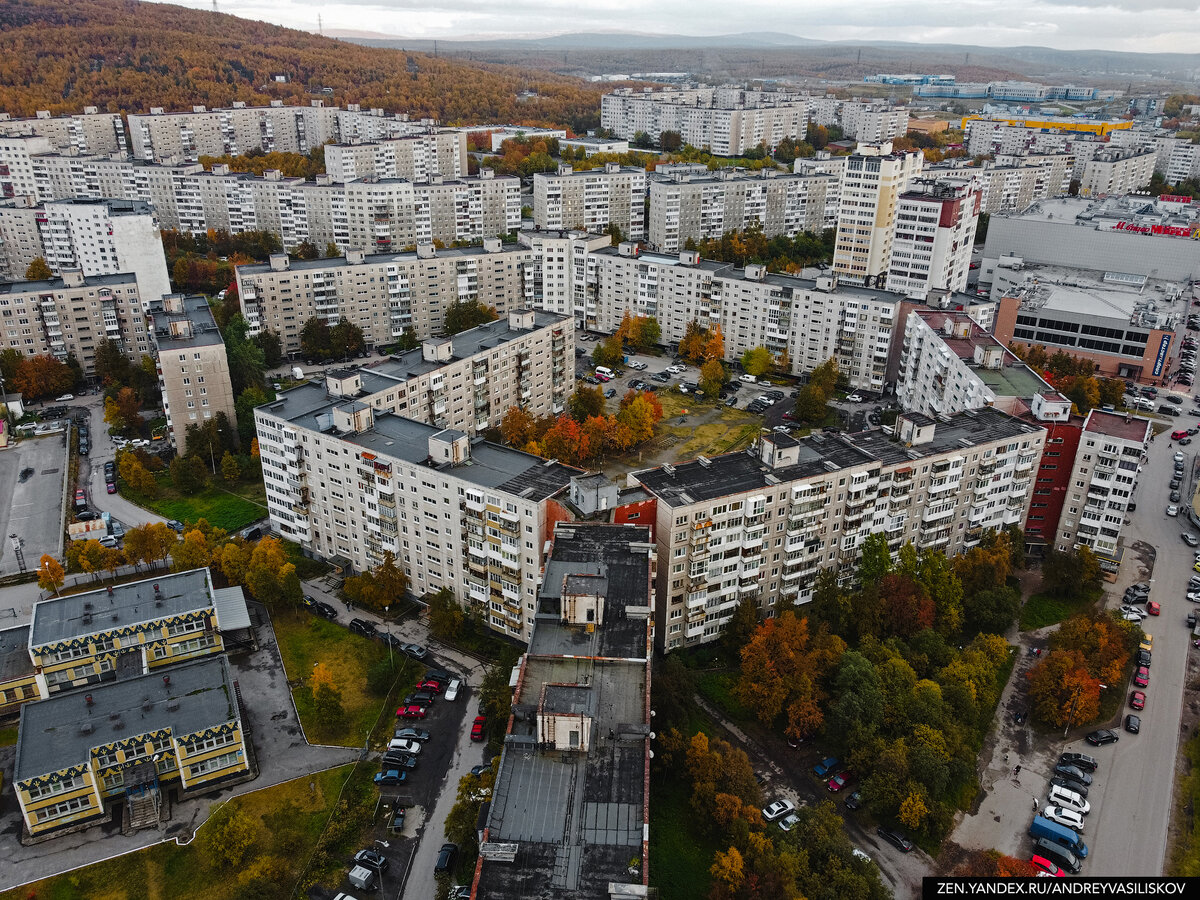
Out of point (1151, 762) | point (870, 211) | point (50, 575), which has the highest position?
point (870, 211)

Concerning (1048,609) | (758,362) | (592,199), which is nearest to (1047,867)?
(1048,609)

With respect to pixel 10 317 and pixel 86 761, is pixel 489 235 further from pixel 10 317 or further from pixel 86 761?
pixel 86 761

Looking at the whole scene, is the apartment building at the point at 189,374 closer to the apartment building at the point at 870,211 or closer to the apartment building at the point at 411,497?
the apartment building at the point at 411,497

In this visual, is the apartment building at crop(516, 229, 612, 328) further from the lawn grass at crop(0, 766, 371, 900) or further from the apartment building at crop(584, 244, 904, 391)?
the lawn grass at crop(0, 766, 371, 900)

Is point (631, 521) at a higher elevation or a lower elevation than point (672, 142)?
lower

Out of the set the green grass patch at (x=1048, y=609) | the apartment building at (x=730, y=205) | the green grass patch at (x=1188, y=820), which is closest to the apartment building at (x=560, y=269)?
the apartment building at (x=730, y=205)

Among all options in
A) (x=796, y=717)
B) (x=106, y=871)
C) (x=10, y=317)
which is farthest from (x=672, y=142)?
(x=106, y=871)

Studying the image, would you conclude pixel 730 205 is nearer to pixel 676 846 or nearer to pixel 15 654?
pixel 676 846
